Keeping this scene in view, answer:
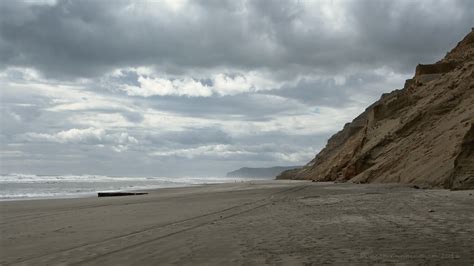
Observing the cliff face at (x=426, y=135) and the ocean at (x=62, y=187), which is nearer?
the cliff face at (x=426, y=135)

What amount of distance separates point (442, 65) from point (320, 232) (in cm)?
3579

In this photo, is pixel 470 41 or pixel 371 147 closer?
pixel 371 147

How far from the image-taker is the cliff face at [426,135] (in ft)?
66.5

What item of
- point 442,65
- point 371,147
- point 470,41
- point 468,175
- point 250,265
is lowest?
point 250,265

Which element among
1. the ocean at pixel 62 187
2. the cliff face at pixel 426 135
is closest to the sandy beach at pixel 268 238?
the cliff face at pixel 426 135

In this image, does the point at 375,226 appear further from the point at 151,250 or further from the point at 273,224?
the point at 151,250

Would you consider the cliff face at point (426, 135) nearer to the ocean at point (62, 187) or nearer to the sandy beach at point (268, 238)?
the sandy beach at point (268, 238)

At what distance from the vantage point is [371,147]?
3372 centimetres

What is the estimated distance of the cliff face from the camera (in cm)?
2027

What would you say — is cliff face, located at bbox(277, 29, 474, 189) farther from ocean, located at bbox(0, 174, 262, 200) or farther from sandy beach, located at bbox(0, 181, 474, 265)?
ocean, located at bbox(0, 174, 262, 200)

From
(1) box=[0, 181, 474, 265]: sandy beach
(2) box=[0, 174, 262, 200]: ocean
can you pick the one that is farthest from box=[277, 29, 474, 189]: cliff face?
(2) box=[0, 174, 262, 200]: ocean

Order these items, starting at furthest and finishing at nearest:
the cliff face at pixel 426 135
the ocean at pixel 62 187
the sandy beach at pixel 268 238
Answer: the ocean at pixel 62 187, the cliff face at pixel 426 135, the sandy beach at pixel 268 238

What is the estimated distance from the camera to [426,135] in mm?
27297

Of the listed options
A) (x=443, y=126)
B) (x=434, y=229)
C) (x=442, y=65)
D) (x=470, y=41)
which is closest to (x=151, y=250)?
(x=434, y=229)
